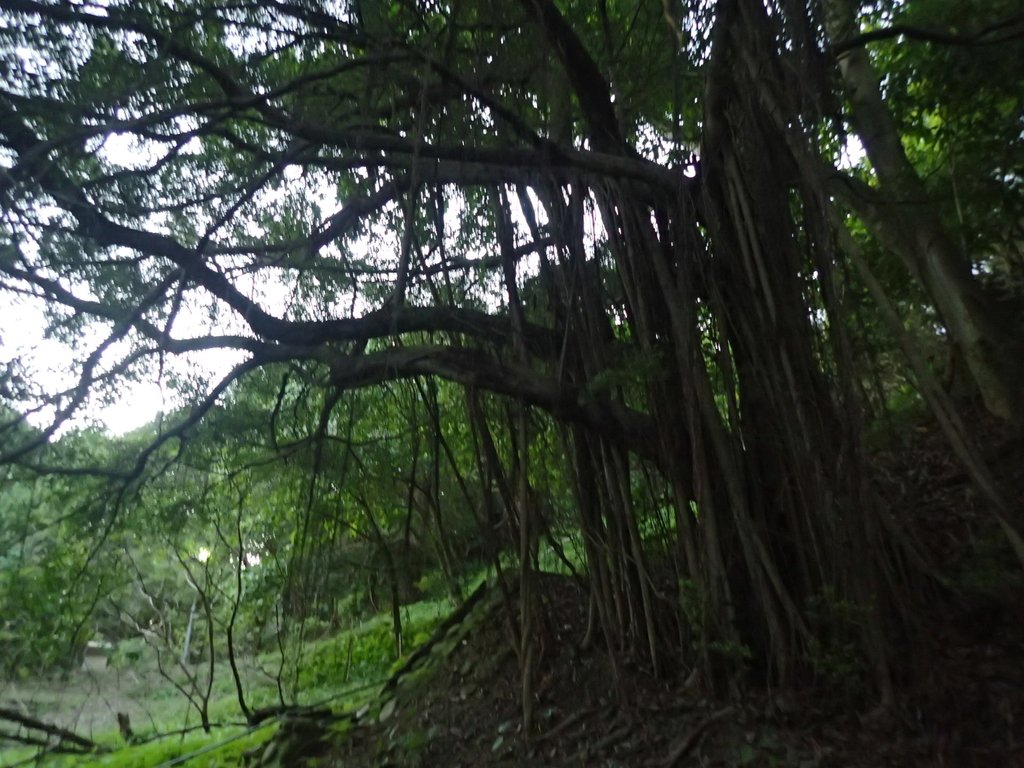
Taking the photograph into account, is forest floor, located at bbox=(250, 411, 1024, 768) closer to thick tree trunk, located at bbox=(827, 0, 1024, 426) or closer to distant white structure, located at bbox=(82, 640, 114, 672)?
thick tree trunk, located at bbox=(827, 0, 1024, 426)

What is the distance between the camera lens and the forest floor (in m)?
3.21

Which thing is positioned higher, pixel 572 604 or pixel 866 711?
pixel 572 604

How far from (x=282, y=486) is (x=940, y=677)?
3762 mm

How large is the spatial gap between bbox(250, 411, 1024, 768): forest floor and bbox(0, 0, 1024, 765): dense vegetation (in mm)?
127

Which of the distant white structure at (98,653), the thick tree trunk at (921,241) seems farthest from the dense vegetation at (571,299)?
the distant white structure at (98,653)

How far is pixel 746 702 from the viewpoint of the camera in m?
3.47

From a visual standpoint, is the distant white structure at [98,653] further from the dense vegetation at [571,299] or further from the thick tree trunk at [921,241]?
the thick tree trunk at [921,241]

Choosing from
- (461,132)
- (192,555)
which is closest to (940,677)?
(461,132)

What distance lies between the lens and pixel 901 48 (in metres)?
5.52

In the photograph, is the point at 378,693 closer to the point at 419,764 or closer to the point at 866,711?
the point at 419,764

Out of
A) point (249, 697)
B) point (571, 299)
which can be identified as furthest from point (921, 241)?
point (249, 697)

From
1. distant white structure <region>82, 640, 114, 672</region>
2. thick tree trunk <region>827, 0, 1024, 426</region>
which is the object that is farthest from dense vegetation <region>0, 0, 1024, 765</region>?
distant white structure <region>82, 640, 114, 672</region>

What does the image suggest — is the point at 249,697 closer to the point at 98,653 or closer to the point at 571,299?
the point at 98,653

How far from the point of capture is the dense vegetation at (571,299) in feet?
11.4
